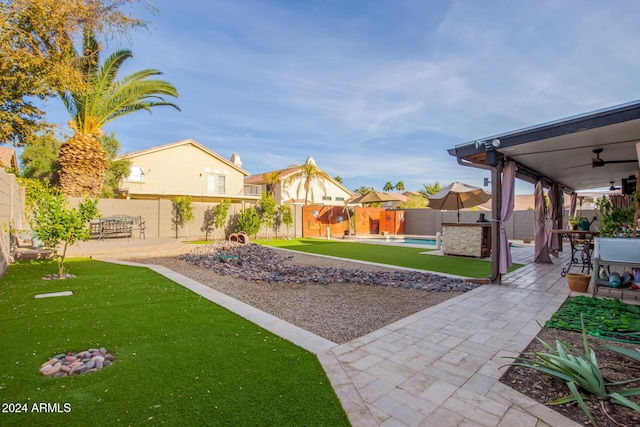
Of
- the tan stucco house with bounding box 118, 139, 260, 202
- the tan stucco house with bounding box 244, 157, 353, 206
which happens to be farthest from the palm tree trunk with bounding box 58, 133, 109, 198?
the tan stucco house with bounding box 244, 157, 353, 206

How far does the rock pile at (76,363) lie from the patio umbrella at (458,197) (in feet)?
37.8

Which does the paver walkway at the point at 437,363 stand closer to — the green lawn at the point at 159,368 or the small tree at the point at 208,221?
the green lawn at the point at 159,368

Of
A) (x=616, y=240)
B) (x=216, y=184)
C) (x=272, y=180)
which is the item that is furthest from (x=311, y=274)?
(x=272, y=180)

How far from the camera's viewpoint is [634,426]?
1.94 meters

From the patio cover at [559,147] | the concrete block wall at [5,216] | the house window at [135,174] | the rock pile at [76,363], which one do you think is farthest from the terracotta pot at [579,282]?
the house window at [135,174]

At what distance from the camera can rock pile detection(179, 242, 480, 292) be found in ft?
20.6

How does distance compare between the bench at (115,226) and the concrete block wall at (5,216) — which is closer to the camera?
the concrete block wall at (5,216)

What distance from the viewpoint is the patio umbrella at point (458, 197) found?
11992 millimetres

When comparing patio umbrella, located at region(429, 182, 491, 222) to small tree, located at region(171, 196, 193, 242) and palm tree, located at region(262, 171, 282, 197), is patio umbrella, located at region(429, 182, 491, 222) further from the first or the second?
palm tree, located at region(262, 171, 282, 197)

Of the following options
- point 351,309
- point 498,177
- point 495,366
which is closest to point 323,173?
point 498,177

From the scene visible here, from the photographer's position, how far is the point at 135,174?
2080 centimetres

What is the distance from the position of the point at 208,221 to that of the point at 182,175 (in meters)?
9.10

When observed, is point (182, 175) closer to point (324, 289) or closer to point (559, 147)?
point (324, 289)

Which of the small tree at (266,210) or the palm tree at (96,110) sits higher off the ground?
the palm tree at (96,110)
